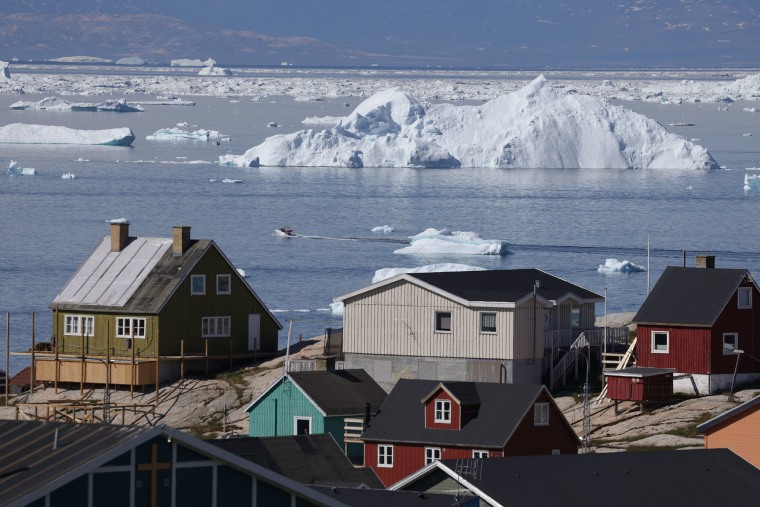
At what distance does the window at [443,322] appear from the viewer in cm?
3703

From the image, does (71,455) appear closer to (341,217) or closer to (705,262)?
(705,262)

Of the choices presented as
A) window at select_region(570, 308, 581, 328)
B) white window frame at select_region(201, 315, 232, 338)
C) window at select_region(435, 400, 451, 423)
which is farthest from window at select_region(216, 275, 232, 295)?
window at select_region(435, 400, 451, 423)

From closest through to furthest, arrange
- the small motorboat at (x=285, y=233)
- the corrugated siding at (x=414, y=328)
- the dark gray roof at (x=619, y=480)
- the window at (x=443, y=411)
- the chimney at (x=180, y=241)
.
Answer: the dark gray roof at (x=619, y=480) → the window at (x=443, y=411) → the corrugated siding at (x=414, y=328) → the chimney at (x=180, y=241) → the small motorboat at (x=285, y=233)

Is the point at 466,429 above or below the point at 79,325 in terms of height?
below

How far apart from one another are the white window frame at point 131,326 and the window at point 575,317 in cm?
888

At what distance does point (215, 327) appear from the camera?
40.8 m

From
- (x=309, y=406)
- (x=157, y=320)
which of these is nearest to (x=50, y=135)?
(x=157, y=320)

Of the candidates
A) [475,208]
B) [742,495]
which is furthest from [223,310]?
[475,208]

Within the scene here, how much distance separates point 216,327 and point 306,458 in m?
16.1

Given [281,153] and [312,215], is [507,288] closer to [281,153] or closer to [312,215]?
[312,215]

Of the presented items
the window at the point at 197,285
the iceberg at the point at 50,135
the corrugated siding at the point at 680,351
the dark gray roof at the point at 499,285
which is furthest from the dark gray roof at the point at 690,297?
the iceberg at the point at 50,135

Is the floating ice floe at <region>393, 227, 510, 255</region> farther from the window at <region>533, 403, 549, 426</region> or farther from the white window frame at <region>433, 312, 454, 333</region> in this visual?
the window at <region>533, 403, 549, 426</region>

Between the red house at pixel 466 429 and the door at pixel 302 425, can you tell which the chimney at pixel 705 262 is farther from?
the red house at pixel 466 429

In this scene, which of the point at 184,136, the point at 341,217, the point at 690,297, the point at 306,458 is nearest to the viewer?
the point at 306,458
